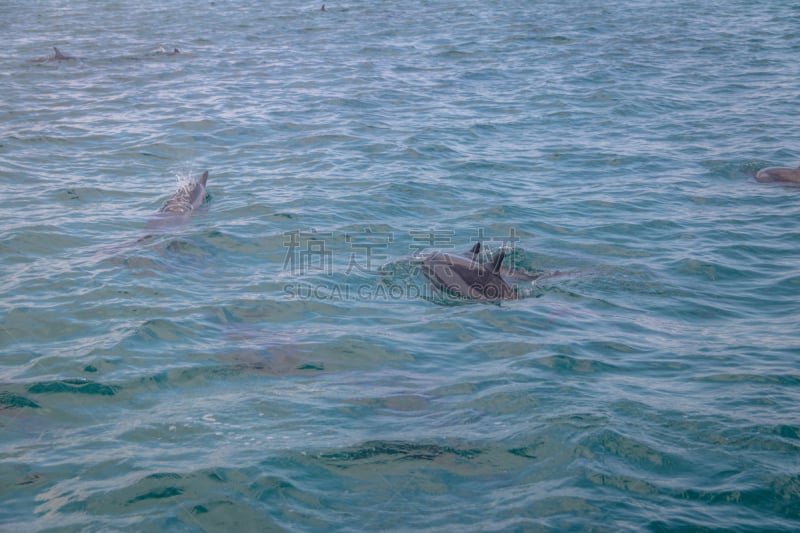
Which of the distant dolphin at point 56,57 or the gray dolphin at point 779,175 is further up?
the distant dolphin at point 56,57

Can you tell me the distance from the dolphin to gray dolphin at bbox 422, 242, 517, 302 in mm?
3958

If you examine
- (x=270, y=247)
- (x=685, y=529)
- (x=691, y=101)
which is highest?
(x=691, y=101)

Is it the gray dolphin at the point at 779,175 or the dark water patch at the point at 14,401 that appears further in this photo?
the gray dolphin at the point at 779,175

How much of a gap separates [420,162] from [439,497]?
29.2 feet

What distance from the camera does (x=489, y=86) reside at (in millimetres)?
18703

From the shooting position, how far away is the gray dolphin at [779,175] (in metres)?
12.1

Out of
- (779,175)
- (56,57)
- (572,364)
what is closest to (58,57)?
(56,57)

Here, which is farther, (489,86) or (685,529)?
(489,86)

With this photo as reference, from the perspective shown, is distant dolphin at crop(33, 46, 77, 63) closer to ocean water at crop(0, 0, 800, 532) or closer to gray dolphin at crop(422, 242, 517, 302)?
ocean water at crop(0, 0, 800, 532)

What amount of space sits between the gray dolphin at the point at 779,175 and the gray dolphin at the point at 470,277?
20.4 ft

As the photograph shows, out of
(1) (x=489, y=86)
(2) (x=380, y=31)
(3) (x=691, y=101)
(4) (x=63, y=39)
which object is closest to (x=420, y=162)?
(1) (x=489, y=86)

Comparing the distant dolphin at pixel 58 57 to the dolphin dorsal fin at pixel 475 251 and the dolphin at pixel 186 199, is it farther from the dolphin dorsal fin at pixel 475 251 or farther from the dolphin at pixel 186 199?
the dolphin dorsal fin at pixel 475 251

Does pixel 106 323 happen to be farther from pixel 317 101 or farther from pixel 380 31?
pixel 380 31

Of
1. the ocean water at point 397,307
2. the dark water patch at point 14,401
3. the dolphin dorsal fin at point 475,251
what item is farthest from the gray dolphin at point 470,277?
the dark water patch at point 14,401
